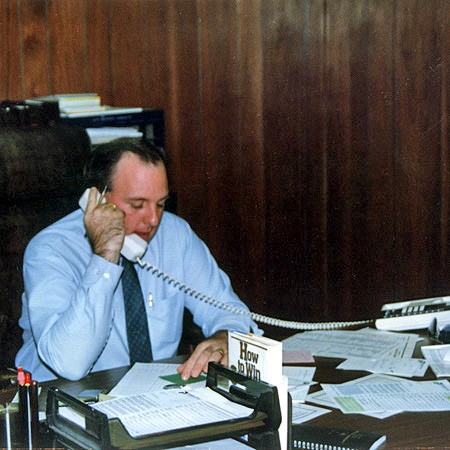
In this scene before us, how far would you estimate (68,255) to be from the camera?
234 cm

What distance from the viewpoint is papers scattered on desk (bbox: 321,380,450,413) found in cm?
179

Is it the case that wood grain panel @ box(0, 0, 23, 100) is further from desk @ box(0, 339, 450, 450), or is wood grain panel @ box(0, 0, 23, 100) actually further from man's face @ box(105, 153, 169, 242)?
desk @ box(0, 339, 450, 450)

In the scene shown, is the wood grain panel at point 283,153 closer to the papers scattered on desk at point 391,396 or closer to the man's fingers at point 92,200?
the man's fingers at point 92,200

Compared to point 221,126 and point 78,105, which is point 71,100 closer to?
point 78,105

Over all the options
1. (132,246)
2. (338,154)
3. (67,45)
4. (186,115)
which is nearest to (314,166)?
(338,154)

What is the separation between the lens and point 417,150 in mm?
3848

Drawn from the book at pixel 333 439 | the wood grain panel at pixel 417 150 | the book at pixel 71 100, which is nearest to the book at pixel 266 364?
the book at pixel 333 439

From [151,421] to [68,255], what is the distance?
1127mm

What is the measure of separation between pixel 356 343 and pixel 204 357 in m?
0.47

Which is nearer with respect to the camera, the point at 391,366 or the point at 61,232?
the point at 391,366

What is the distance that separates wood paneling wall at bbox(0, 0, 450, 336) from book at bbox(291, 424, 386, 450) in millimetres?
2255

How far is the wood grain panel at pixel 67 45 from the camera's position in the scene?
3.45m

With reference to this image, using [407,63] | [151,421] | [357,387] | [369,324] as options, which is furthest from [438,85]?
[151,421]

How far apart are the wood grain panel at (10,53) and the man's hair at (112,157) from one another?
3.32 ft
